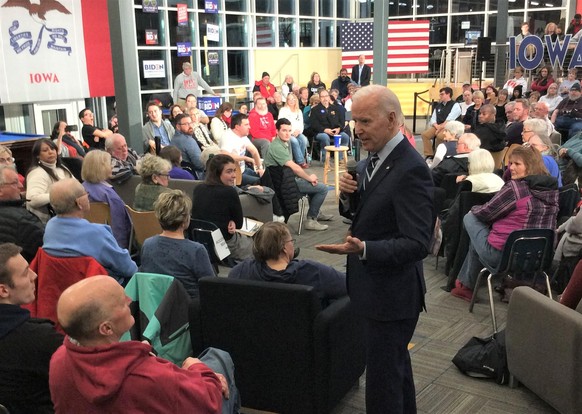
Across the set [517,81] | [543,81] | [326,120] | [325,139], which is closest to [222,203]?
[325,139]

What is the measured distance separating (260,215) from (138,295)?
116 inches

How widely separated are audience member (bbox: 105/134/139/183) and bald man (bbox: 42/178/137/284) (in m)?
2.57

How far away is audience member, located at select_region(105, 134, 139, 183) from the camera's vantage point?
5.86m

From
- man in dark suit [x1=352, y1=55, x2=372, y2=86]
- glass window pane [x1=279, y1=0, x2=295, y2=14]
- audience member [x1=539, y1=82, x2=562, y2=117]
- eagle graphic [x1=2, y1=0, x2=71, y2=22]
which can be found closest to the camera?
eagle graphic [x1=2, y1=0, x2=71, y2=22]

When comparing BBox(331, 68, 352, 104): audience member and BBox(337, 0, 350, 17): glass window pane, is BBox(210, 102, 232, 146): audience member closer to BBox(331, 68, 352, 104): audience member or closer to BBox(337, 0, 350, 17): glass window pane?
BBox(331, 68, 352, 104): audience member

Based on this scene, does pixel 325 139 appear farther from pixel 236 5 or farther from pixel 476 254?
pixel 476 254

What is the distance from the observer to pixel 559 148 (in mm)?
6785

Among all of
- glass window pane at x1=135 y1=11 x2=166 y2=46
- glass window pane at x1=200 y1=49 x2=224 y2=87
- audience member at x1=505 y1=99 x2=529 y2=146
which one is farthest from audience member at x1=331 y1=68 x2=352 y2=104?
audience member at x1=505 y1=99 x2=529 y2=146

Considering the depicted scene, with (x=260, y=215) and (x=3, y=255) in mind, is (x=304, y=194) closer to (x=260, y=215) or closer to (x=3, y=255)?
(x=260, y=215)

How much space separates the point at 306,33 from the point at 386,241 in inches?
622

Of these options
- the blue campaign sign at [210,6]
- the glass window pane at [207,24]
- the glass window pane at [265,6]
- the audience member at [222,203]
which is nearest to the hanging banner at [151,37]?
the glass window pane at [207,24]

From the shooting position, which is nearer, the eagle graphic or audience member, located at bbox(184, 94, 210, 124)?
audience member, located at bbox(184, 94, 210, 124)

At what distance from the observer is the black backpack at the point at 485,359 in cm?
339

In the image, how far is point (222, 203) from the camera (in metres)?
4.52
